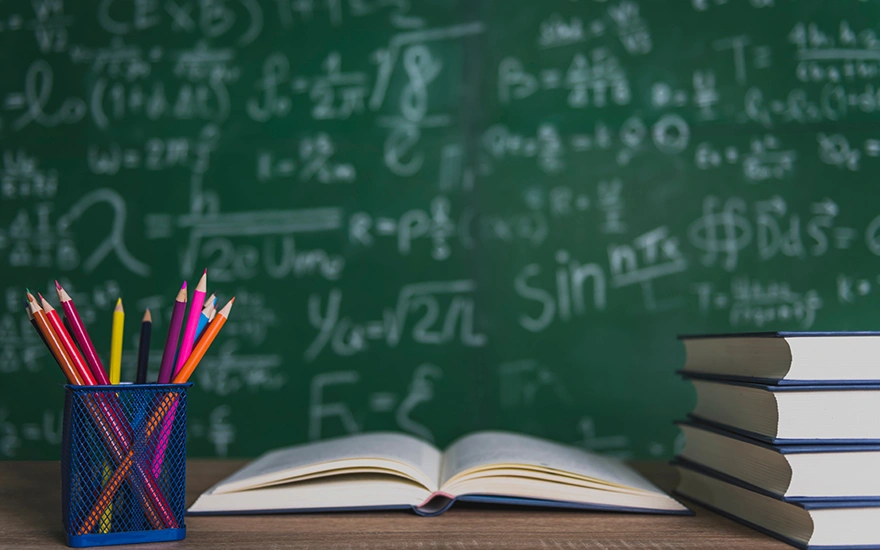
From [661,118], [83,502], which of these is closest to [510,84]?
[661,118]

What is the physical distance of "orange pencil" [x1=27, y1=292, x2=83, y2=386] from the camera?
77cm

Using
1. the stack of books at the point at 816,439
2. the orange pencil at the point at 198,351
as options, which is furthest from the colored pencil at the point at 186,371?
the stack of books at the point at 816,439

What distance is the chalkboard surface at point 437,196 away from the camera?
67.5 inches

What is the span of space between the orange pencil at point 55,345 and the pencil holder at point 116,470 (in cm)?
3

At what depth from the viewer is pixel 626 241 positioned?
1.72 metres

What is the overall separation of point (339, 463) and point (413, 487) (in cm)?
10

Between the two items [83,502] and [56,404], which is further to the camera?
[56,404]

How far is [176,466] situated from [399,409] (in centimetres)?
97

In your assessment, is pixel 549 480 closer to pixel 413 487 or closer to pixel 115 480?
pixel 413 487

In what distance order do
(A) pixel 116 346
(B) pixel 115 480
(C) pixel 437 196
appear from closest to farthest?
(B) pixel 115 480 → (A) pixel 116 346 → (C) pixel 437 196

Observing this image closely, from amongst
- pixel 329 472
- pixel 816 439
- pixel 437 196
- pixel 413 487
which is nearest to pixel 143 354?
pixel 329 472

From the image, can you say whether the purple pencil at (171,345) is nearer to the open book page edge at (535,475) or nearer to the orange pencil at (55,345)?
the orange pencil at (55,345)

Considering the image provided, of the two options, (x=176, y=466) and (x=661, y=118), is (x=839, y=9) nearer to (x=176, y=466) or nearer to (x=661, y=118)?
(x=661, y=118)

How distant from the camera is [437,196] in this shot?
175 centimetres
